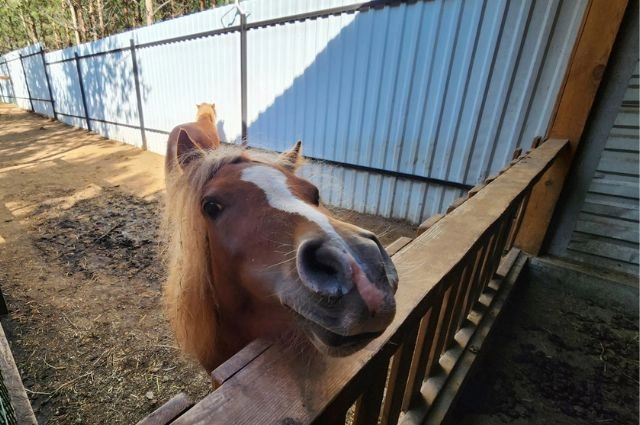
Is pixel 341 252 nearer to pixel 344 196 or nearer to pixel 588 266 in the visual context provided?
pixel 588 266

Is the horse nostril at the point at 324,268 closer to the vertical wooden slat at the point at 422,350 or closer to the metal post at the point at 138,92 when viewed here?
the vertical wooden slat at the point at 422,350

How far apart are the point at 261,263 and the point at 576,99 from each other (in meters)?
3.38

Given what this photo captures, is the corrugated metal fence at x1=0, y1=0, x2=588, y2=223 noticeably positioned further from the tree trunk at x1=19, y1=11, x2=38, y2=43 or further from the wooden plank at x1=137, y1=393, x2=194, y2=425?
the tree trunk at x1=19, y1=11, x2=38, y2=43

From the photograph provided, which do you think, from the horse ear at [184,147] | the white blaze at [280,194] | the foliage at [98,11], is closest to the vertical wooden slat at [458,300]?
the white blaze at [280,194]

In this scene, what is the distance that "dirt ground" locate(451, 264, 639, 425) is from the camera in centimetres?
208

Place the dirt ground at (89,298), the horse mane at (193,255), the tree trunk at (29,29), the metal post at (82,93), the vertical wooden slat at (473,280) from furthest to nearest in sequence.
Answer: the tree trunk at (29,29)
the metal post at (82,93)
the dirt ground at (89,298)
the vertical wooden slat at (473,280)
the horse mane at (193,255)

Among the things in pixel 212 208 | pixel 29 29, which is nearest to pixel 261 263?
pixel 212 208

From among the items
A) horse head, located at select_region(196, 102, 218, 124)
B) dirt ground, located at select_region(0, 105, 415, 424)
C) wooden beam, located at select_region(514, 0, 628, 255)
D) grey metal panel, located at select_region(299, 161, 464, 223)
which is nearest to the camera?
dirt ground, located at select_region(0, 105, 415, 424)

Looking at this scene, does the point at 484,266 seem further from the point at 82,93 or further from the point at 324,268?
the point at 82,93

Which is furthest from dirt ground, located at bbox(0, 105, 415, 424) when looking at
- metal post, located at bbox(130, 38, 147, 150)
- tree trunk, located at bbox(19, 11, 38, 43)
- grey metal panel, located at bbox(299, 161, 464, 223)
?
tree trunk, located at bbox(19, 11, 38, 43)

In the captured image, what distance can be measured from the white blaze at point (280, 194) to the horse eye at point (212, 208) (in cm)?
16

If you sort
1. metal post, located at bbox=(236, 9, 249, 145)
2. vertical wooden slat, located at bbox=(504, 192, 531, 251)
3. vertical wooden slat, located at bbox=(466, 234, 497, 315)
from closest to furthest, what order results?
vertical wooden slat, located at bbox=(466, 234, 497, 315) → vertical wooden slat, located at bbox=(504, 192, 531, 251) → metal post, located at bbox=(236, 9, 249, 145)

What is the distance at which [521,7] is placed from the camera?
159 inches

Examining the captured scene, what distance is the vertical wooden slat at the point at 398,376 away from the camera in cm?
112
